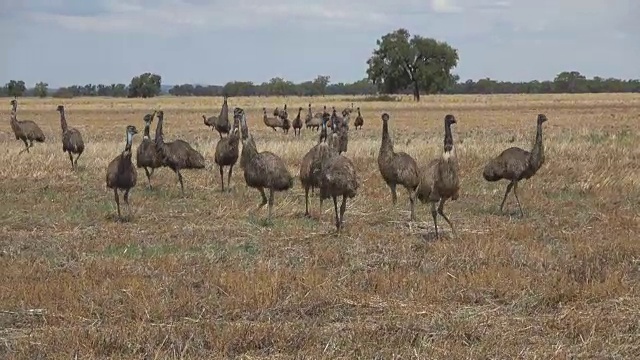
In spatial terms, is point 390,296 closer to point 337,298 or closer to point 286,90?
point 337,298

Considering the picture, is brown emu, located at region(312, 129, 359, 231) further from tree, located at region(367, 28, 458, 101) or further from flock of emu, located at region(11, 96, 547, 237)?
tree, located at region(367, 28, 458, 101)

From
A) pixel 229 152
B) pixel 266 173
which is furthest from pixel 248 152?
pixel 229 152

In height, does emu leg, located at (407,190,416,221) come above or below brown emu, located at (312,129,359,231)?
below

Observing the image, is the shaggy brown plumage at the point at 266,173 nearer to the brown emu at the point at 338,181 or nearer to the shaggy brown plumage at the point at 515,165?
Result: the brown emu at the point at 338,181

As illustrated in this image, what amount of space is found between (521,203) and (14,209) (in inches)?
324

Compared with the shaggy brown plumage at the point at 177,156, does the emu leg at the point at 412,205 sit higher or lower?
lower

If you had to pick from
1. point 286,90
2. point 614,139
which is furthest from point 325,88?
point 614,139

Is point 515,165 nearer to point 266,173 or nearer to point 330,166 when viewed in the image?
point 330,166

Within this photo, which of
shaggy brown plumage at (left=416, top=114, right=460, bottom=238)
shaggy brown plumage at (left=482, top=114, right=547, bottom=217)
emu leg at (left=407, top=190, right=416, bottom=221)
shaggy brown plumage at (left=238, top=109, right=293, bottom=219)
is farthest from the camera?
shaggy brown plumage at (left=482, top=114, right=547, bottom=217)

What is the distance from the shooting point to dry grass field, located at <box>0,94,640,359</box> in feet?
21.8

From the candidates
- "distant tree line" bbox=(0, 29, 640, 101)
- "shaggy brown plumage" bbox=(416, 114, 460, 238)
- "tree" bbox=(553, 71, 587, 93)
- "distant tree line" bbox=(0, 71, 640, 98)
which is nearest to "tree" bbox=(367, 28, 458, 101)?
"distant tree line" bbox=(0, 29, 640, 101)

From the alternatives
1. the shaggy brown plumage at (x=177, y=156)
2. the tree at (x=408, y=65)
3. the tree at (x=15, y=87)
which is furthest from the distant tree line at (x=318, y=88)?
the shaggy brown plumage at (x=177, y=156)

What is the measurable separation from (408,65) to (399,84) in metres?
2.20

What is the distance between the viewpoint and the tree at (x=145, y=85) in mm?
113062
